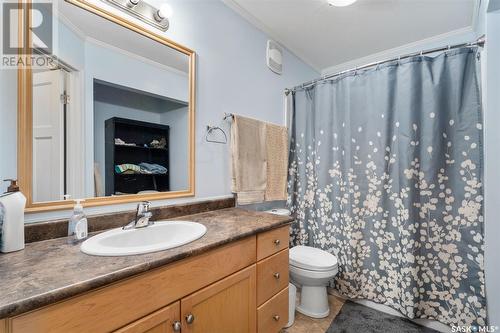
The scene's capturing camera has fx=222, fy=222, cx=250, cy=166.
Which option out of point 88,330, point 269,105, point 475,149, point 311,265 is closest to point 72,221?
point 88,330

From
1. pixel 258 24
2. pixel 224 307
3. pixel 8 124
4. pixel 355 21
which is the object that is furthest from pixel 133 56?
pixel 355 21

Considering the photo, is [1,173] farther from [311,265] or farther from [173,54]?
Answer: [311,265]

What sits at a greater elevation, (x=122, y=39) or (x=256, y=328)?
(x=122, y=39)

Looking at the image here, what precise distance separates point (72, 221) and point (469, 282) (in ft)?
7.44

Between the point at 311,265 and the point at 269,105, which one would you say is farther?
the point at 269,105

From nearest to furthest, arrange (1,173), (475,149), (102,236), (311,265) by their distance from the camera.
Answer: (1,173)
(102,236)
(475,149)
(311,265)

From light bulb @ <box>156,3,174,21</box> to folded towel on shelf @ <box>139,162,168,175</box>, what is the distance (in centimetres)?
87

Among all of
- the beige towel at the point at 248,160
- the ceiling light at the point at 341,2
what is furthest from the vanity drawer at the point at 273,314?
the ceiling light at the point at 341,2

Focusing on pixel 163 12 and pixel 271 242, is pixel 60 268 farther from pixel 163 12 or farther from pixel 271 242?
pixel 163 12

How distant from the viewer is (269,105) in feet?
6.93

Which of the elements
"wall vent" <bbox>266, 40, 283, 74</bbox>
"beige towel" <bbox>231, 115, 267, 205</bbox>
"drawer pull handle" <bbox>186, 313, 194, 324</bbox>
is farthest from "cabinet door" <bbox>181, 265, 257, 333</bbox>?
"wall vent" <bbox>266, 40, 283, 74</bbox>

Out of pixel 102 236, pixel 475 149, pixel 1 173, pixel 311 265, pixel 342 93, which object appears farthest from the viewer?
pixel 342 93

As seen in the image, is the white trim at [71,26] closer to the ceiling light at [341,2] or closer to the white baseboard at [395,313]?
the ceiling light at [341,2]

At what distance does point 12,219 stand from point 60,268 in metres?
0.32
